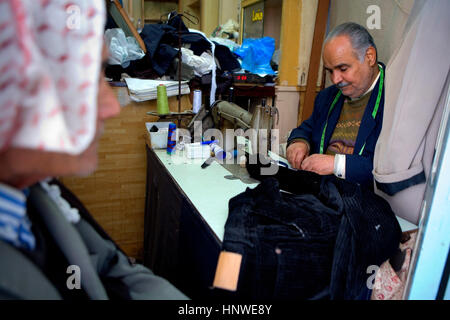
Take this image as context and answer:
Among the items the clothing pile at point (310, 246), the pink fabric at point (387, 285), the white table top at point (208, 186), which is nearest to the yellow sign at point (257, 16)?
the white table top at point (208, 186)

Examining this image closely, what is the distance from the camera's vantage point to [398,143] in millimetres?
1082

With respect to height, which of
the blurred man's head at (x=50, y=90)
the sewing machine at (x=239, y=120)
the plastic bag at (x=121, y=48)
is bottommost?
the sewing machine at (x=239, y=120)

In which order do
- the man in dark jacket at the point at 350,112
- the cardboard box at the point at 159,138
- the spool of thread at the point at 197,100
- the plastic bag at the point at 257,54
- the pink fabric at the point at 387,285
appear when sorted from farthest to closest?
the plastic bag at the point at 257,54 → the spool of thread at the point at 197,100 → the cardboard box at the point at 159,138 → the man in dark jacket at the point at 350,112 → the pink fabric at the point at 387,285

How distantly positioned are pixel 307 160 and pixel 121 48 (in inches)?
57.3

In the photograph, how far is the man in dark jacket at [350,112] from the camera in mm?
1562

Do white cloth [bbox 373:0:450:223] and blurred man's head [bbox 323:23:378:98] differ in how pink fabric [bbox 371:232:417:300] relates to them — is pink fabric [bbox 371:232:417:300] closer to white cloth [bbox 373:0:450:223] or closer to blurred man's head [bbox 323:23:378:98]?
white cloth [bbox 373:0:450:223]

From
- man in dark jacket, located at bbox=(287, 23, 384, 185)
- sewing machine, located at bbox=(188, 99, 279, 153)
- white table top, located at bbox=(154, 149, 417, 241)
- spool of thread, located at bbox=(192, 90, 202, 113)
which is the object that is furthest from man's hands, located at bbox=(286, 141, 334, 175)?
spool of thread, located at bbox=(192, 90, 202, 113)

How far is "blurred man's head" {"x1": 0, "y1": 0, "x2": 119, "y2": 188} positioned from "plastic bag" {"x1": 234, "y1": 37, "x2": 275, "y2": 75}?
2.27 meters

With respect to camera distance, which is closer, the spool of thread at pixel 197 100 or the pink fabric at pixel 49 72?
the pink fabric at pixel 49 72

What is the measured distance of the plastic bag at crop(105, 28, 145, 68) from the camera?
211cm

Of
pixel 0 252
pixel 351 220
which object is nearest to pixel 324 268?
pixel 351 220

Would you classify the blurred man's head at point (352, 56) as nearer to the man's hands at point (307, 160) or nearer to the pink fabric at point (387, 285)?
the man's hands at point (307, 160)

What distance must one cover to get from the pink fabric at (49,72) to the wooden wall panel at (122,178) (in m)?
1.83

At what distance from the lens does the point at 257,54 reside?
8.65 ft
